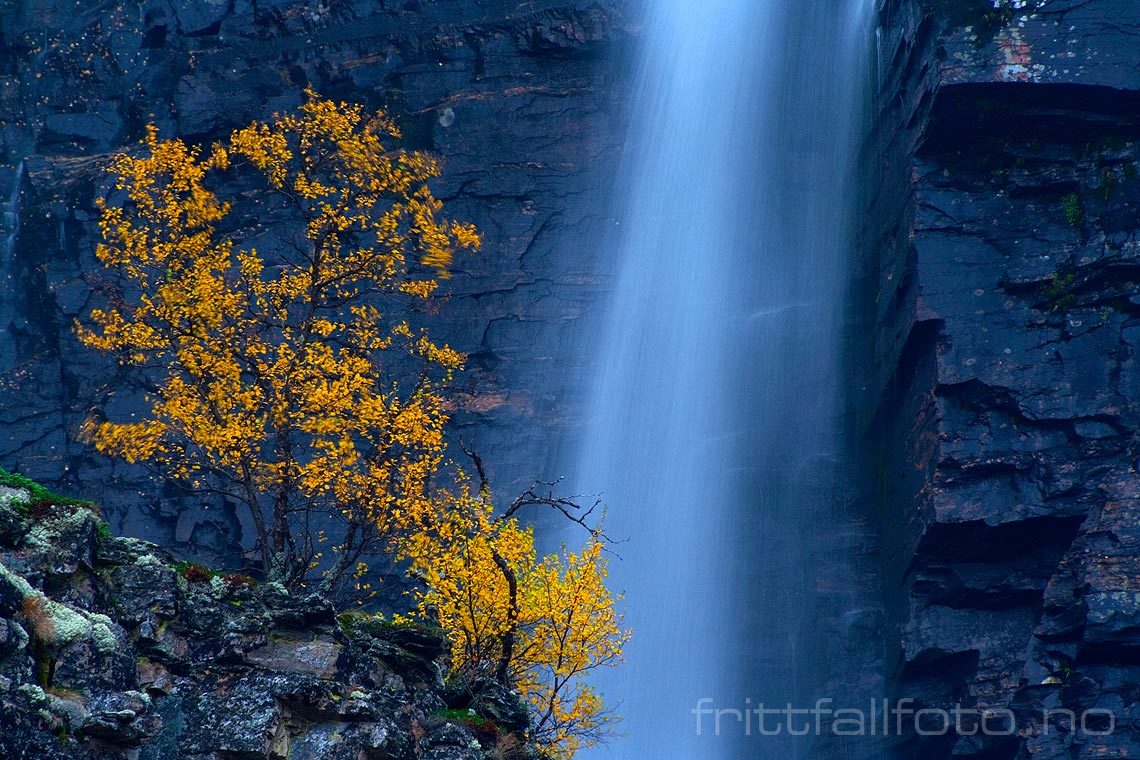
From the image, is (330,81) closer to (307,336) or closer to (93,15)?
(93,15)

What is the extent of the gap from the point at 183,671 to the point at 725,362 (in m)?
22.4

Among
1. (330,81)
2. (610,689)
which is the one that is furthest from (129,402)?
(610,689)

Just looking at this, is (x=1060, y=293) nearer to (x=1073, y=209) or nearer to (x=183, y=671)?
(x=1073, y=209)

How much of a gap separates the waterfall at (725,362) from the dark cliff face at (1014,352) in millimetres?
3606

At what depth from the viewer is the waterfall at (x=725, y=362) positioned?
2912 centimetres

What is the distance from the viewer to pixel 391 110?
113ft

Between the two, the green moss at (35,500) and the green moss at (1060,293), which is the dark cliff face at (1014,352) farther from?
the green moss at (35,500)

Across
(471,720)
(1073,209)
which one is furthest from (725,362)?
(471,720)

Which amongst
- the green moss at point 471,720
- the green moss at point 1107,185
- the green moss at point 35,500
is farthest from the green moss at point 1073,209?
the green moss at point 35,500

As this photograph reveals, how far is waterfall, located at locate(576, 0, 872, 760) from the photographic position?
95.6 ft

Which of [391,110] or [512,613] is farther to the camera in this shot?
[391,110]

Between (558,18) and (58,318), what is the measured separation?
750 inches

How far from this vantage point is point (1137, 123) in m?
27.1

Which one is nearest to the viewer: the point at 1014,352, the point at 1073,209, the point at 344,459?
the point at 344,459
